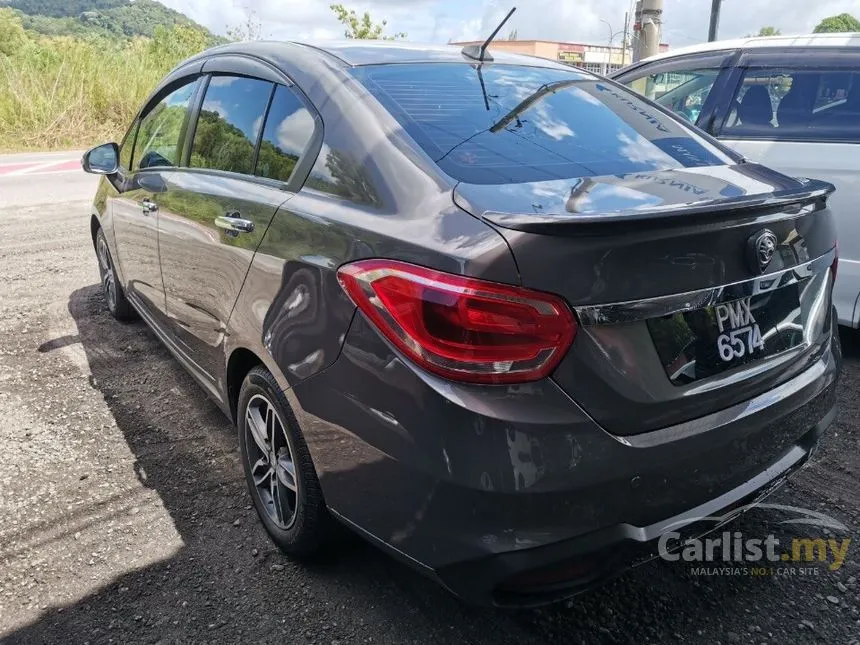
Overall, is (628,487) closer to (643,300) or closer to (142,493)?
(643,300)

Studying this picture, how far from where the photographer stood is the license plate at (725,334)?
177 cm

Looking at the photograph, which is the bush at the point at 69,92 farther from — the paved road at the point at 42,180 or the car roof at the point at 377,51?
the car roof at the point at 377,51

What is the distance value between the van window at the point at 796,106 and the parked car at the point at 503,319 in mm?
1900

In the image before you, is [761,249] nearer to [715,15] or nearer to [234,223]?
[234,223]

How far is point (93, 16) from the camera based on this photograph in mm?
81812

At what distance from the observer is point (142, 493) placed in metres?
2.92

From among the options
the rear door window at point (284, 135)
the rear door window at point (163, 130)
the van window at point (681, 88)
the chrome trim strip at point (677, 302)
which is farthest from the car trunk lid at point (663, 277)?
the van window at point (681, 88)

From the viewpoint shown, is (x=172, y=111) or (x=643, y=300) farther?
(x=172, y=111)

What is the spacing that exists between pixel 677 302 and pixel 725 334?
8.8 inches

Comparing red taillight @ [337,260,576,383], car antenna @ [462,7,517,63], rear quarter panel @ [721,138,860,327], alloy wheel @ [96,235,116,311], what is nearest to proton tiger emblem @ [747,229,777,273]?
red taillight @ [337,260,576,383]

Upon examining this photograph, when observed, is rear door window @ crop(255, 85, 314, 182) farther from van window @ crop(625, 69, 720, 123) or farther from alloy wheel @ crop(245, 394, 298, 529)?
van window @ crop(625, 69, 720, 123)

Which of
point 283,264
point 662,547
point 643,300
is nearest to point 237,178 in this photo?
point 283,264

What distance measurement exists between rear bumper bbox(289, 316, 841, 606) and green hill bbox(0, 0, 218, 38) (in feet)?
195

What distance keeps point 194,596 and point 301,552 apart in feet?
A: 1.19
